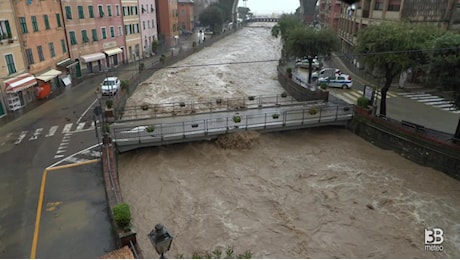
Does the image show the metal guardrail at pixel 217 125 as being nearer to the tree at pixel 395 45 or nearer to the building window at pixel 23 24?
the tree at pixel 395 45

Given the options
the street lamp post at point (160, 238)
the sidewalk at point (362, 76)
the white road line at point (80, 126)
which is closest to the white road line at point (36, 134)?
the white road line at point (80, 126)

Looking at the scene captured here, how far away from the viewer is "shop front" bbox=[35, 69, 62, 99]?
29.8 metres

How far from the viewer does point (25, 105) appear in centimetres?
2802

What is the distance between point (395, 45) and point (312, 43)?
34.8 ft

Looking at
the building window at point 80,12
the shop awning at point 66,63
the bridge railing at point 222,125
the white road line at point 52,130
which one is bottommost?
the white road line at point 52,130

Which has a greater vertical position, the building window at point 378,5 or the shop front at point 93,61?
the building window at point 378,5

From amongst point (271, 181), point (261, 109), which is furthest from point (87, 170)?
point (261, 109)

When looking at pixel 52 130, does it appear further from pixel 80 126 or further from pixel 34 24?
pixel 34 24

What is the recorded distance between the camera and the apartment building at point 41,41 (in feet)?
93.4

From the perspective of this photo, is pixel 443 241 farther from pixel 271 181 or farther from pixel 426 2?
pixel 426 2

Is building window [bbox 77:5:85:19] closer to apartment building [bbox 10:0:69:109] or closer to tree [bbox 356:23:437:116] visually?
apartment building [bbox 10:0:69:109]

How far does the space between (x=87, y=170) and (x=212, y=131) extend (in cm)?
732

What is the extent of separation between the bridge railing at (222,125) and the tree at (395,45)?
3.94 metres

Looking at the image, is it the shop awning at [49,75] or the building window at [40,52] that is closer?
the shop awning at [49,75]
